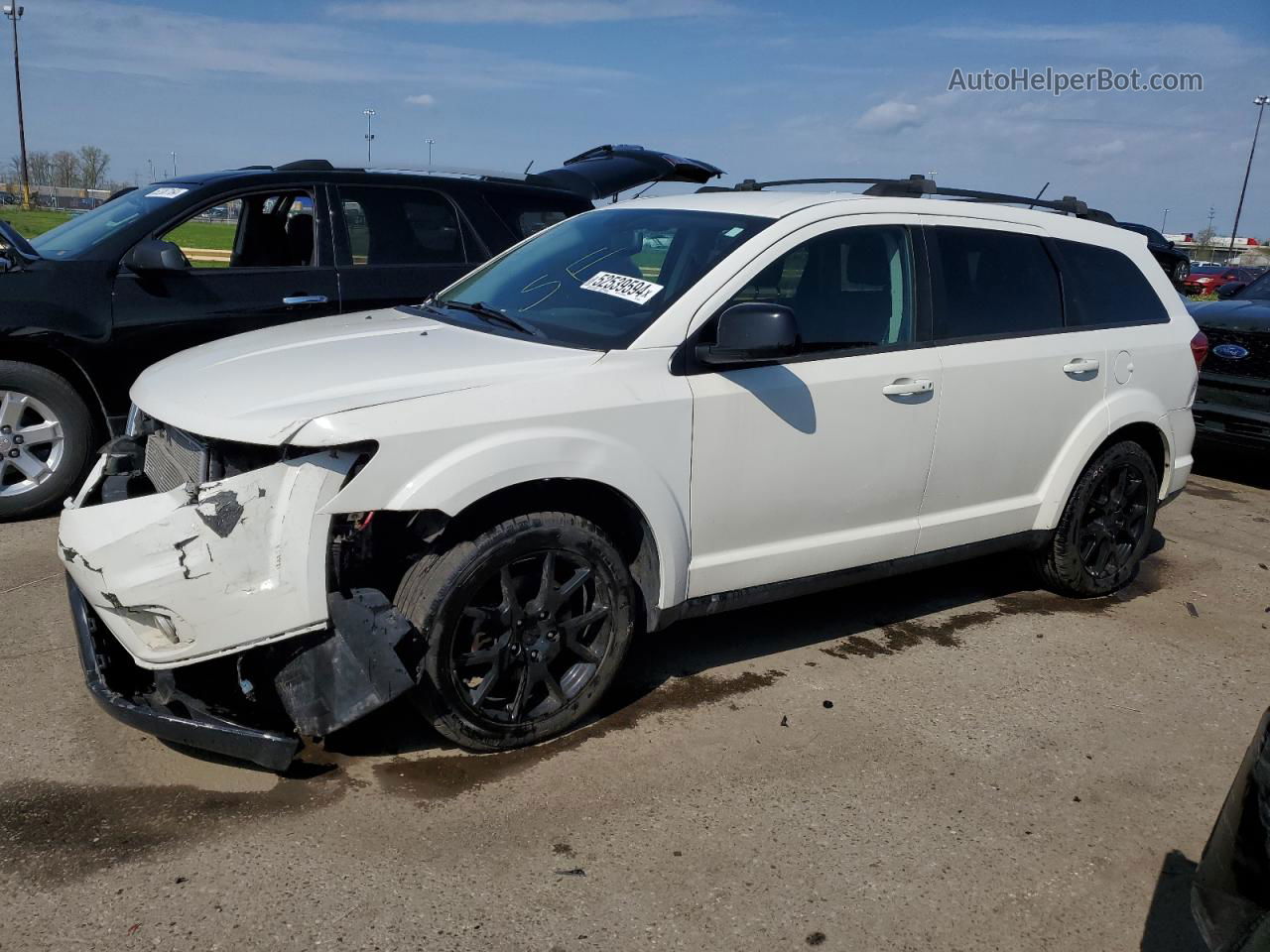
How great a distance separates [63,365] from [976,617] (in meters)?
4.74

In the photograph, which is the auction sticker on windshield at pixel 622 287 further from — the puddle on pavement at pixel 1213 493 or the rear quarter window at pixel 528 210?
the puddle on pavement at pixel 1213 493

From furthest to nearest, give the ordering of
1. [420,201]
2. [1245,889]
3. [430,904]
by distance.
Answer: [420,201] → [430,904] → [1245,889]

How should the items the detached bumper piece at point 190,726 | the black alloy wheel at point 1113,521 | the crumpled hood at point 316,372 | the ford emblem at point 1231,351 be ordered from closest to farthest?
the detached bumper piece at point 190,726, the crumpled hood at point 316,372, the black alloy wheel at point 1113,521, the ford emblem at point 1231,351

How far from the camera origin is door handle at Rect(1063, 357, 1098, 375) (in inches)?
188

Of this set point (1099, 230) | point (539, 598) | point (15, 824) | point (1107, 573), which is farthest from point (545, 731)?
point (1099, 230)

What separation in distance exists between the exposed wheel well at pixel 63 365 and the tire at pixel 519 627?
10.9ft

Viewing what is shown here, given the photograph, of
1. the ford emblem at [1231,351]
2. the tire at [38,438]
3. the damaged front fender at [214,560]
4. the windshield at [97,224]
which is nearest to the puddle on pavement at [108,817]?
the damaged front fender at [214,560]

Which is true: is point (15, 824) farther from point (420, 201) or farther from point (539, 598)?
point (420, 201)

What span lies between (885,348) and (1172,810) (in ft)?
6.11

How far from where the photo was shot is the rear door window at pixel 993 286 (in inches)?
175

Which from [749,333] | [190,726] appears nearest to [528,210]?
[749,333]

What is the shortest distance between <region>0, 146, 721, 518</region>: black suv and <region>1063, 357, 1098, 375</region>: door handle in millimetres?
3335

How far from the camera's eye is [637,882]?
9.61 feet

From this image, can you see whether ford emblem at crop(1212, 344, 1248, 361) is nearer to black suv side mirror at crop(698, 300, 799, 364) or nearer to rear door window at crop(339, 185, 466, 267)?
rear door window at crop(339, 185, 466, 267)
